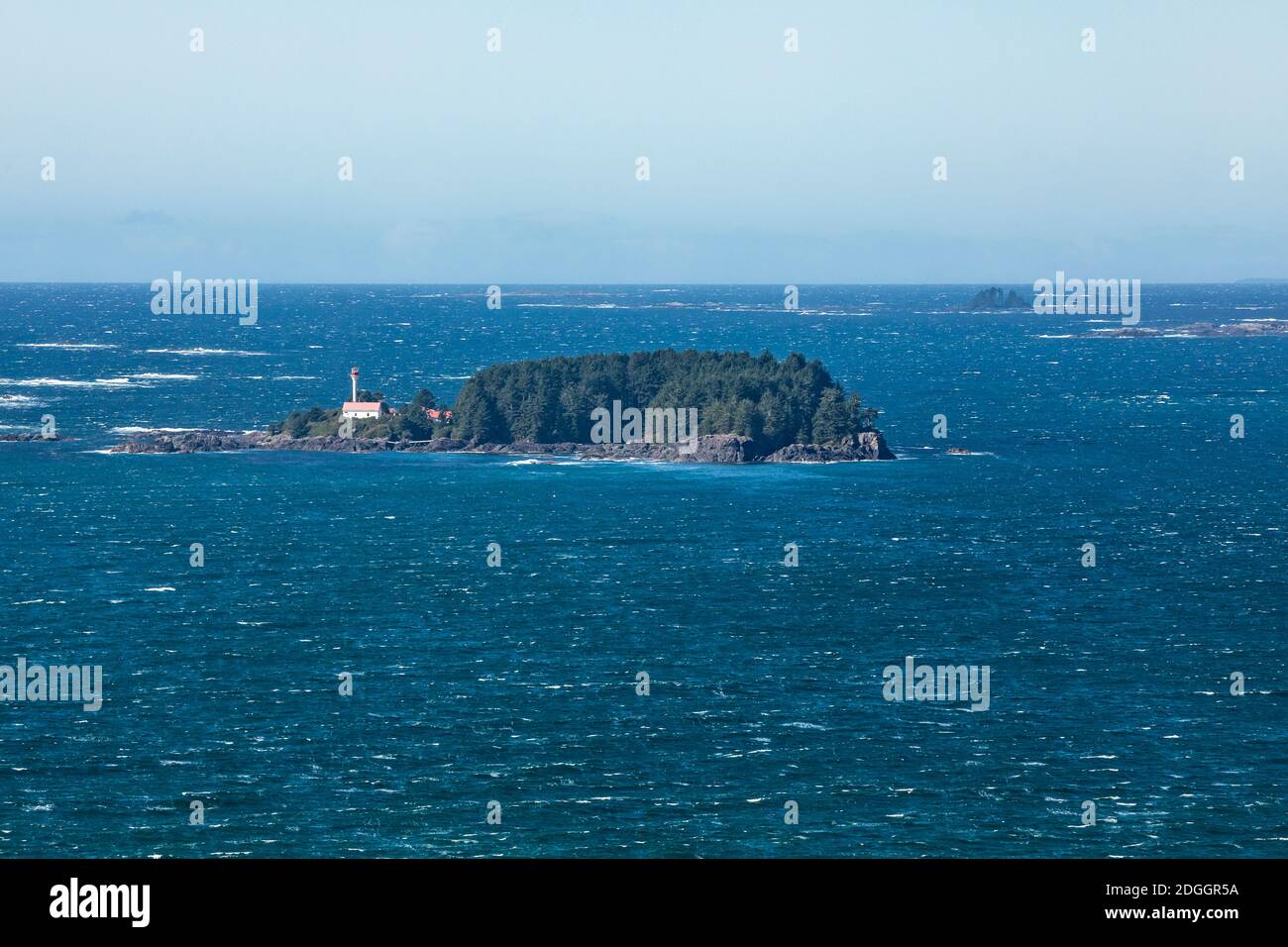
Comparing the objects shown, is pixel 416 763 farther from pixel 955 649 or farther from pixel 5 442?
pixel 5 442

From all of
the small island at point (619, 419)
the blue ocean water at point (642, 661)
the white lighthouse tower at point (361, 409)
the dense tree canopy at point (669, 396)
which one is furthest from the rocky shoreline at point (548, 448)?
the blue ocean water at point (642, 661)

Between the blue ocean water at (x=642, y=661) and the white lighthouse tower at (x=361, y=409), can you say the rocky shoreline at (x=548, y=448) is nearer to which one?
the white lighthouse tower at (x=361, y=409)

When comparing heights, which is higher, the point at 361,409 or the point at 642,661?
the point at 361,409

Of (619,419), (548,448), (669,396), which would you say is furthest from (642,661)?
(619,419)

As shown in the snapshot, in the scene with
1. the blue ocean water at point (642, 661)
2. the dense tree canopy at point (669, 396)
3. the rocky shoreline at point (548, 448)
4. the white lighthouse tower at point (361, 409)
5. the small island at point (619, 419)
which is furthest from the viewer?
the white lighthouse tower at point (361, 409)

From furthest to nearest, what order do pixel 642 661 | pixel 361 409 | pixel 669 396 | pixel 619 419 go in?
pixel 361 409 → pixel 619 419 → pixel 669 396 → pixel 642 661

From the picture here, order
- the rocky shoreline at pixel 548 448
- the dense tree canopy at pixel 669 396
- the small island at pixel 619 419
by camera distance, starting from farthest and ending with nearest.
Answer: the dense tree canopy at pixel 669 396 < the small island at pixel 619 419 < the rocky shoreline at pixel 548 448

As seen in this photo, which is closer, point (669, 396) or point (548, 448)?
point (548, 448)

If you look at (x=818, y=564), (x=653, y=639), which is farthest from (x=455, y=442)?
(x=653, y=639)

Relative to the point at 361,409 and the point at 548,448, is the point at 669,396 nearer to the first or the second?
the point at 548,448
